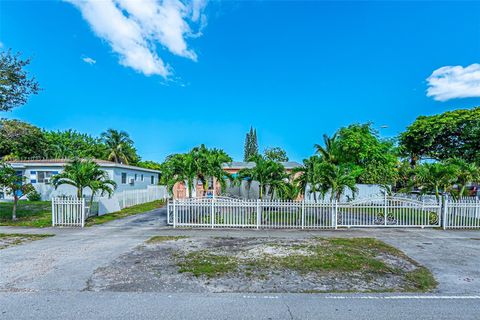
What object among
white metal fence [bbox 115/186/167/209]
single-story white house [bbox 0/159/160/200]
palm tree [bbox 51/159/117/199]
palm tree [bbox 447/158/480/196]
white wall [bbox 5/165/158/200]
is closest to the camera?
palm tree [bbox 51/159/117/199]

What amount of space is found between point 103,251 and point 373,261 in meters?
7.43

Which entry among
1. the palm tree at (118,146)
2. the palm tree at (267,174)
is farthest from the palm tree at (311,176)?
the palm tree at (118,146)

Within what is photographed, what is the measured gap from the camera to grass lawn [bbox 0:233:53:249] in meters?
8.68

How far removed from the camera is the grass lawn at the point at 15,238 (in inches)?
342

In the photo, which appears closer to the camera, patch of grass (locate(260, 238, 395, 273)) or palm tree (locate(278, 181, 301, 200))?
patch of grass (locate(260, 238, 395, 273))

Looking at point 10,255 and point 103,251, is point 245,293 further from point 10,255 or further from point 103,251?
point 10,255

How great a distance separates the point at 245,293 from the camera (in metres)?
4.97

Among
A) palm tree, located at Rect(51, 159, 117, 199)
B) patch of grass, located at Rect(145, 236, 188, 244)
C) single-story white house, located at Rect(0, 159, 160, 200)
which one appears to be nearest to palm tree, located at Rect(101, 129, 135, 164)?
single-story white house, located at Rect(0, 159, 160, 200)

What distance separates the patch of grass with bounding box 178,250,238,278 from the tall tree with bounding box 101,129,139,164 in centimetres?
3303

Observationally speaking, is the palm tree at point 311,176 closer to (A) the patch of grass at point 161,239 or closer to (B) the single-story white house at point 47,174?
(A) the patch of grass at point 161,239

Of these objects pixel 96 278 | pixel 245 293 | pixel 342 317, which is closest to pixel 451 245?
pixel 342 317

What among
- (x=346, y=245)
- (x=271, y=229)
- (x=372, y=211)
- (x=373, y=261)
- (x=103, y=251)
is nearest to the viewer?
(x=373, y=261)

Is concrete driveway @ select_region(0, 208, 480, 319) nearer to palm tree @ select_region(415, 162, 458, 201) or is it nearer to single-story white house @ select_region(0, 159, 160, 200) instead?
palm tree @ select_region(415, 162, 458, 201)

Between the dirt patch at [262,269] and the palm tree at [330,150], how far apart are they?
15.7m
